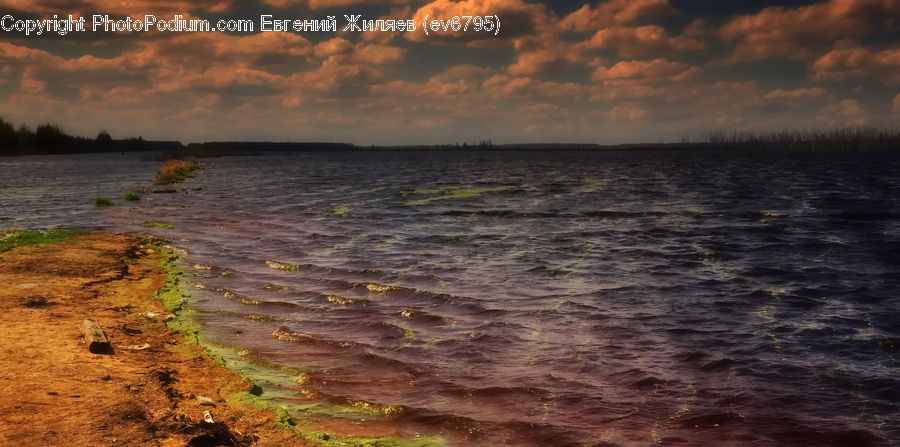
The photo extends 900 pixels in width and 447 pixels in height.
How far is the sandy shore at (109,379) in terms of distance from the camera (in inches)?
309

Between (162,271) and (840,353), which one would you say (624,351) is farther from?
(162,271)

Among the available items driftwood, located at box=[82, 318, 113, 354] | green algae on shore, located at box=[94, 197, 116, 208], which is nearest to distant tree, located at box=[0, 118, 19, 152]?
green algae on shore, located at box=[94, 197, 116, 208]

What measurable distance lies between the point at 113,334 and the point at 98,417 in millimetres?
4479

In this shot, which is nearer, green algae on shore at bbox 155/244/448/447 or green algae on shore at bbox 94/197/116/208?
green algae on shore at bbox 155/244/448/447

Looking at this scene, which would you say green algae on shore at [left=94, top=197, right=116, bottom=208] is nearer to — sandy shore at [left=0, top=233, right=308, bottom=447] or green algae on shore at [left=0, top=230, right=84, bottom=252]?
green algae on shore at [left=0, top=230, right=84, bottom=252]

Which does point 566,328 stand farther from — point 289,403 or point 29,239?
point 29,239

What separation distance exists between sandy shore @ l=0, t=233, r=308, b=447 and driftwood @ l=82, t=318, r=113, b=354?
0.39 feet

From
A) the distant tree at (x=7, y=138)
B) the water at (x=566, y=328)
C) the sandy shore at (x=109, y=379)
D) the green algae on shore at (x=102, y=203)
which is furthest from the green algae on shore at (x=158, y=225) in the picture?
the distant tree at (x=7, y=138)

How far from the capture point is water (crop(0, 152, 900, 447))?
9.80m

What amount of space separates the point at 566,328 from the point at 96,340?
9.12 meters

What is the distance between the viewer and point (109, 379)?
380 inches

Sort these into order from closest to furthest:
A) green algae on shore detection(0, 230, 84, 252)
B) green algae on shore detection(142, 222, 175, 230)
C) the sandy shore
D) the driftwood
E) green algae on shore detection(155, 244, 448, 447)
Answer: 1. the sandy shore
2. green algae on shore detection(155, 244, 448, 447)
3. the driftwood
4. green algae on shore detection(0, 230, 84, 252)
5. green algae on shore detection(142, 222, 175, 230)

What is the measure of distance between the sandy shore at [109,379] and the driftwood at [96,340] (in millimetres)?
120

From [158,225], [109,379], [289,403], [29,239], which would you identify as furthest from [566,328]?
[158,225]
